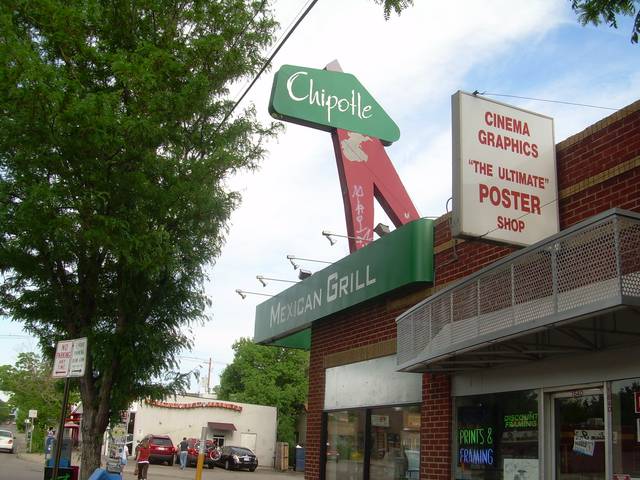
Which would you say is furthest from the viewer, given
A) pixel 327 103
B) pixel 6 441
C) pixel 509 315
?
pixel 6 441

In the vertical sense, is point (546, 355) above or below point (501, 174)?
below

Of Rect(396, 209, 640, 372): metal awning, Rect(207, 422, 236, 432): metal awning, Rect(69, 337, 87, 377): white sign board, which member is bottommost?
Rect(207, 422, 236, 432): metal awning

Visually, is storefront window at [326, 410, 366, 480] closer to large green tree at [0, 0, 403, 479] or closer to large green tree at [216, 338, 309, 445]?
large green tree at [0, 0, 403, 479]

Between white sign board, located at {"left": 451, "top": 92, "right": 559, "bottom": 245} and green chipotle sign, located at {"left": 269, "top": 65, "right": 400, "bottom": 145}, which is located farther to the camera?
green chipotle sign, located at {"left": 269, "top": 65, "right": 400, "bottom": 145}

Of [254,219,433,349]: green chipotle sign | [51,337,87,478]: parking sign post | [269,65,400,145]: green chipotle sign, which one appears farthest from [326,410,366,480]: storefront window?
[269,65,400,145]: green chipotle sign

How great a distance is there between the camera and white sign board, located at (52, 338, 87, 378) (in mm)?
9047

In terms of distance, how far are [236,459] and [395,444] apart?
30.2 m

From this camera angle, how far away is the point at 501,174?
802cm

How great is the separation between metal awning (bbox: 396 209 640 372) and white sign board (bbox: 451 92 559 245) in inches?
34.2

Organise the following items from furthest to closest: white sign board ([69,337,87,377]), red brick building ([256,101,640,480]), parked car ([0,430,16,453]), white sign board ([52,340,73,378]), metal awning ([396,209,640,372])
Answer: parked car ([0,430,16,453]), white sign board ([52,340,73,378]), white sign board ([69,337,87,377]), red brick building ([256,101,640,480]), metal awning ([396,209,640,372])

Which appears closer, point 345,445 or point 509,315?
point 509,315

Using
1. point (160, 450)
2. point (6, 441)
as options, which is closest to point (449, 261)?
point (160, 450)

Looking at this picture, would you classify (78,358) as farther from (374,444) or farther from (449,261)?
(449,261)

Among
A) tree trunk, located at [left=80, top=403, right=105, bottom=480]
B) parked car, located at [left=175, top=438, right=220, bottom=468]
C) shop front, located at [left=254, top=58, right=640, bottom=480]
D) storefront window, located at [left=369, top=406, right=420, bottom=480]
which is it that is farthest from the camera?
parked car, located at [left=175, top=438, right=220, bottom=468]
